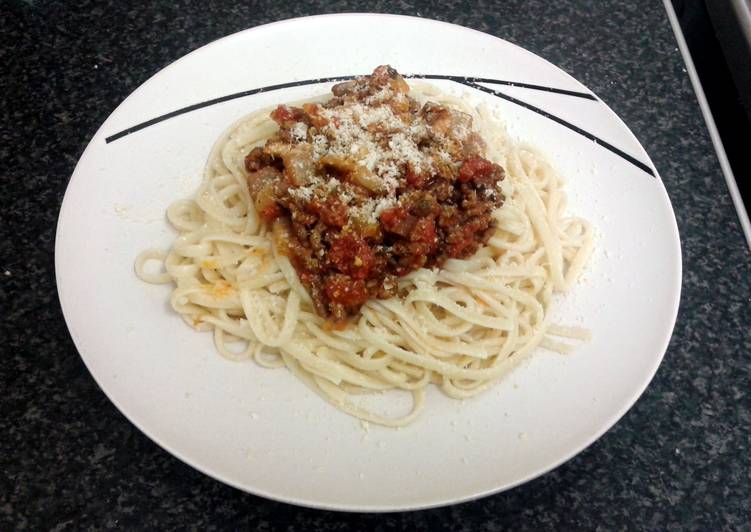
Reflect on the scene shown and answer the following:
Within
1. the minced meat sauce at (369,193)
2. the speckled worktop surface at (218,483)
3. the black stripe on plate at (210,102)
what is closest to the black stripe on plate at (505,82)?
the black stripe on plate at (210,102)

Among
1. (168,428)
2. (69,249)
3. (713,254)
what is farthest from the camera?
(713,254)

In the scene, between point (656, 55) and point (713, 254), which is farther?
point (656, 55)

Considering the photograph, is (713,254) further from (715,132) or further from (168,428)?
(168,428)

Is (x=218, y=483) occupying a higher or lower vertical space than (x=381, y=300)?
lower

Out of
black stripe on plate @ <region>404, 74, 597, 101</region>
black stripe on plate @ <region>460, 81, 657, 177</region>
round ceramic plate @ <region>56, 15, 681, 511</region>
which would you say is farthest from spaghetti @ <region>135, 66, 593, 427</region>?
black stripe on plate @ <region>404, 74, 597, 101</region>

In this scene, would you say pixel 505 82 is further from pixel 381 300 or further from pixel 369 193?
pixel 381 300

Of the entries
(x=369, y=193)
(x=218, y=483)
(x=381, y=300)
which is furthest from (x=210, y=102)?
(x=218, y=483)

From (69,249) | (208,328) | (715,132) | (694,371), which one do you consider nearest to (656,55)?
(715,132)
